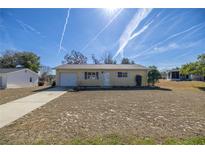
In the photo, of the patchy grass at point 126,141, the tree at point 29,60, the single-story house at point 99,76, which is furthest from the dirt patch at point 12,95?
the tree at point 29,60

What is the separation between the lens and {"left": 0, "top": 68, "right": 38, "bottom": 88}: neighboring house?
22.3 meters

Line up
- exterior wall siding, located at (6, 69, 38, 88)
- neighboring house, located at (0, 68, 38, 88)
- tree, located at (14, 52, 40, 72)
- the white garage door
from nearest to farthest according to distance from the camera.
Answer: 1. the white garage door
2. neighboring house, located at (0, 68, 38, 88)
3. exterior wall siding, located at (6, 69, 38, 88)
4. tree, located at (14, 52, 40, 72)

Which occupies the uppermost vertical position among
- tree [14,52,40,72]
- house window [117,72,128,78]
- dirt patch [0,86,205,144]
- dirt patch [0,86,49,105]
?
tree [14,52,40,72]

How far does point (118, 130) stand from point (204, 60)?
20.6 meters

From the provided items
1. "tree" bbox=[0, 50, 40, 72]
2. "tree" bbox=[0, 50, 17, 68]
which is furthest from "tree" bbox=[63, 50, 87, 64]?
"tree" bbox=[0, 50, 17, 68]

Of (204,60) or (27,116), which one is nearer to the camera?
(27,116)

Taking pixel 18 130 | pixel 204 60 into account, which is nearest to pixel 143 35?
pixel 18 130

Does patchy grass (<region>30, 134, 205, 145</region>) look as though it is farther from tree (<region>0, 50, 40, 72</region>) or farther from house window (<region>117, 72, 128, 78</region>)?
tree (<region>0, 50, 40, 72</region>)

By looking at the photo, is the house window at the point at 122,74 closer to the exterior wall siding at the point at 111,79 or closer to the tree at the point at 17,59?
the exterior wall siding at the point at 111,79

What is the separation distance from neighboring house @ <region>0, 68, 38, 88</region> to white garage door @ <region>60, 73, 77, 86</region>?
287 inches

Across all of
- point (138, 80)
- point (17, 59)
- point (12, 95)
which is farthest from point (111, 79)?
point (17, 59)

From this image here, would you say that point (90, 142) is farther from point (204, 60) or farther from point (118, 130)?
point (204, 60)

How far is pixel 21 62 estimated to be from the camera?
40281mm

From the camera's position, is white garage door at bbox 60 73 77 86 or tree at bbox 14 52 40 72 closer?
white garage door at bbox 60 73 77 86
